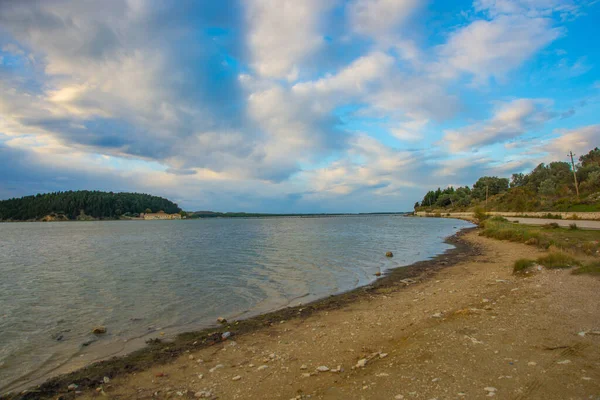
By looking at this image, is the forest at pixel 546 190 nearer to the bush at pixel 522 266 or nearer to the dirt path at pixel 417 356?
the bush at pixel 522 266

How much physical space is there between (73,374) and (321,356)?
20.2 ft

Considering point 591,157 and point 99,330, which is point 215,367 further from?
point 591,157

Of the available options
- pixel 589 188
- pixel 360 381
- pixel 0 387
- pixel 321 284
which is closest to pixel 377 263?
pixel 321 284

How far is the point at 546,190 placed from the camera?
92625 mm

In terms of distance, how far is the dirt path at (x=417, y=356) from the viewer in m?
5.51

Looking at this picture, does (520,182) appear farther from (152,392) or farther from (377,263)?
(152,392)

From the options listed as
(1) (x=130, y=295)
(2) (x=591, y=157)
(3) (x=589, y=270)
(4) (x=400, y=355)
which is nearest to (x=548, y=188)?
(2) (x=591, y=157)

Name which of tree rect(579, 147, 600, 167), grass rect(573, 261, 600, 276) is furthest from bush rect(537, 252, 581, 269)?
tree rect(579, 147, 600, 167)

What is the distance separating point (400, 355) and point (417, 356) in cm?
39

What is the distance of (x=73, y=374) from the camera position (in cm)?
792

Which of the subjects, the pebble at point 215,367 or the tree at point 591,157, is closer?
the pebble at point 215,367

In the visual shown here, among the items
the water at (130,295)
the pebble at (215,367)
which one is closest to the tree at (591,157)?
the water at (130,295)

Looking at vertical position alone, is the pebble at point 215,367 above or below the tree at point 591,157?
below

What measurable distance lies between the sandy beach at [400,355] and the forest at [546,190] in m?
56.3
